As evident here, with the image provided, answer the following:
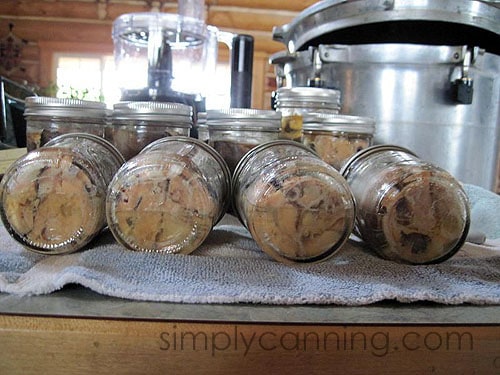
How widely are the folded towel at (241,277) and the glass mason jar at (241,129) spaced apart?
18cm

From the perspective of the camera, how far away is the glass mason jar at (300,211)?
1.53 feet

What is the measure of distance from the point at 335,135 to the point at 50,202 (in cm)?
44

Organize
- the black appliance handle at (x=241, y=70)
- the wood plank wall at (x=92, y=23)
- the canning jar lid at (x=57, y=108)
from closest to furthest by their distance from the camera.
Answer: the canning jar lid at (x=57, y=108), the black appliance handle at (x=241, y=70), the wood plank wall at (x=92, y=23)

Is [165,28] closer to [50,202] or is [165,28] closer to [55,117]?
[55,117]

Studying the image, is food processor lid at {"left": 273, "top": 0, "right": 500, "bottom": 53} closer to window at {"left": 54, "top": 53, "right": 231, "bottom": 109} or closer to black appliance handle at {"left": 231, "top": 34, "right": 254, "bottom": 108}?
black appliance handle at {"left": 231, "top": 34, "right": 254, "bottom": 108}

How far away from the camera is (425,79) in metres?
0.99

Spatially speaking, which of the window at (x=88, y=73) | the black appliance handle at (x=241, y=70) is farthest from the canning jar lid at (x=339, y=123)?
the window at (x=88, y=73)

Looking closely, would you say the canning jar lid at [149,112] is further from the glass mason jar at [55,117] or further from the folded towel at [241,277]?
the folded towel at [241,277]

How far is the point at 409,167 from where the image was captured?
50cm

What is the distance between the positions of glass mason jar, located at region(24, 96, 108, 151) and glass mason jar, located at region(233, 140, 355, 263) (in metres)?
0.31

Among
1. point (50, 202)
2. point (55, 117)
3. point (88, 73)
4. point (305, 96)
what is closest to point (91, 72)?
point (88, 73)

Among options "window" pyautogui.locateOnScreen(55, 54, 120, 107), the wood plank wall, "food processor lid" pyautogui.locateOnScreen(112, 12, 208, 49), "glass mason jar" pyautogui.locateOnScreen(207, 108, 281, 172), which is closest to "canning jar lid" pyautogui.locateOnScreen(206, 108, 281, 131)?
"glass mason jar" pyautogui.locateOnScreen(207, 108, 281, 172)

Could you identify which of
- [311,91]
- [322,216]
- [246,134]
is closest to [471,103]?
[311,91]

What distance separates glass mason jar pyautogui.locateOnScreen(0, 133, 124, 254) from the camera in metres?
0.47
